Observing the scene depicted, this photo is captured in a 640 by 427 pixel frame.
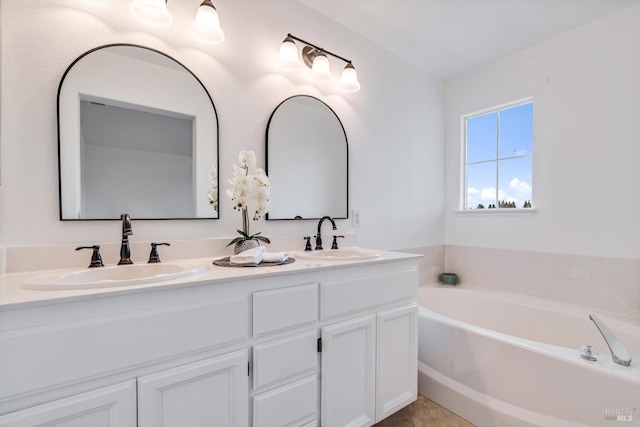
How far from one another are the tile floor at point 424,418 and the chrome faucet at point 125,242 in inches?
58.4

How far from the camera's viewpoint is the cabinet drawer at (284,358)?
1.03m

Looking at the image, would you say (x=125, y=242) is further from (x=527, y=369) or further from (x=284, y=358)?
(x=527, y=369)

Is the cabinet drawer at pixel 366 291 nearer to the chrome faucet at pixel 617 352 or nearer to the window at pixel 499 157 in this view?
the chrome faucet at pixel 617 352

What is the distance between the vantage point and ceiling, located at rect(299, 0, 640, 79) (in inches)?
70.6

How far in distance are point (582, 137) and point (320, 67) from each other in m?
1.83

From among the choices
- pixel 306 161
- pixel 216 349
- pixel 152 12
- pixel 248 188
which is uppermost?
pixel 152 12

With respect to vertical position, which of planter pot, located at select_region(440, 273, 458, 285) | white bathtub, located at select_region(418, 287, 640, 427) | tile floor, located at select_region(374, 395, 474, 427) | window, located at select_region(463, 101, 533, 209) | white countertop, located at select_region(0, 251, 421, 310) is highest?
window, located at select_region(463, 101, 533, 209)

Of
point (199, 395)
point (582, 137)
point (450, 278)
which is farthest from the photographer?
point (450, 278)

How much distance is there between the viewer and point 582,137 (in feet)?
6.54

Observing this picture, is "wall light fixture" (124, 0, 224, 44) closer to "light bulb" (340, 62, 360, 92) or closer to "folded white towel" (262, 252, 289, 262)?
"light bulb" (340, 62, 360, 92)

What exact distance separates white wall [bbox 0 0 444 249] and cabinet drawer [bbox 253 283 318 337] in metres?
0.58

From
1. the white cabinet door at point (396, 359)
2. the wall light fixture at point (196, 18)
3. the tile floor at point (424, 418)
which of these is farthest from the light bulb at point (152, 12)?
the tile floor at point (424, 418)

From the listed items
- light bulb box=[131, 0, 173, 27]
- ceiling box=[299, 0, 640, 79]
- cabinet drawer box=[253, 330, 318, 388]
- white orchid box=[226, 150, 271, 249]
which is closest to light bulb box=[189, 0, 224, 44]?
light bulb box=[131, 0, 173, 27]

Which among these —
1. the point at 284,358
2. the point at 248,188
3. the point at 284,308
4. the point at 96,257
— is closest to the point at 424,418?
the point at 284,358
